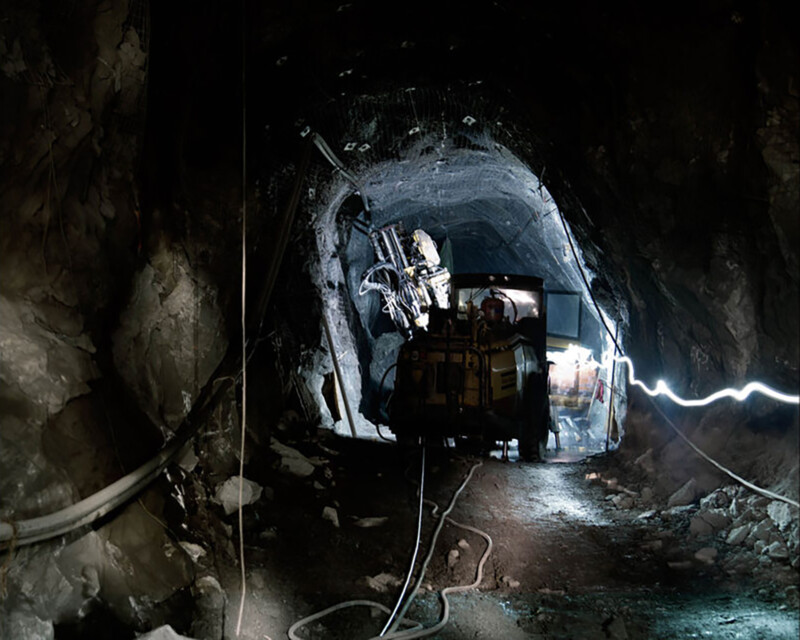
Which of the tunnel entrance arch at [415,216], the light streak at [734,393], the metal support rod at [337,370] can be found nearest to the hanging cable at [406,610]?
the light streak at [734,393]

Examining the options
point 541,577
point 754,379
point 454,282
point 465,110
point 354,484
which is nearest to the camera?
point 541,577

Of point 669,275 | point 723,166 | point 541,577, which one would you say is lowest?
point 541,577

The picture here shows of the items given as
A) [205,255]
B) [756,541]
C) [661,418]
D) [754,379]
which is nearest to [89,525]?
[205,255]

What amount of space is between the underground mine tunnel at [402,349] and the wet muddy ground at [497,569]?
3 cm

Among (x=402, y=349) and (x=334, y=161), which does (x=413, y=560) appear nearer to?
(x=402, y=349)

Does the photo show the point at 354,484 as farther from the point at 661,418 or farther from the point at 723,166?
the point at 723,166

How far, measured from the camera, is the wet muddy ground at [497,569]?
3.32 meters

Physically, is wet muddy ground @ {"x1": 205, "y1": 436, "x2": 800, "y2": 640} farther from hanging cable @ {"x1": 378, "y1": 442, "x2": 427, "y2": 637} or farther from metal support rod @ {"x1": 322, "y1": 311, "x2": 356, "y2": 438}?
metal support rod @ {"x1": 322, "y1": 311, "x2": 356, "y2": 438}

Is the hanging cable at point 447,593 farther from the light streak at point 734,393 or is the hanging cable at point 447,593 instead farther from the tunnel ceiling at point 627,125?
the tunnel ceiling at point 627,125

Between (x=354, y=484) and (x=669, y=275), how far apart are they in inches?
150

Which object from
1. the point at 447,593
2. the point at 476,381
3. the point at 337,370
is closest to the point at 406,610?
the point at 447,593

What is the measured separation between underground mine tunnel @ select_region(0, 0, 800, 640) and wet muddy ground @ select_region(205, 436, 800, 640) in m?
0.03

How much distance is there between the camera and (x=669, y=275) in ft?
18.2

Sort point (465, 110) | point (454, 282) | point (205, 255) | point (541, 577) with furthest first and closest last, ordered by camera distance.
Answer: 1. point (454, 282)
2. point (465, 110)
3. point (205, 255)
4. point (541, 577)
